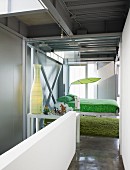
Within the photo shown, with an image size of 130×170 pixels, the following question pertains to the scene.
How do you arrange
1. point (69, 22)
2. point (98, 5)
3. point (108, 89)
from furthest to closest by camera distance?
point (108, 89)
point (69, 22)
point (98, 5)

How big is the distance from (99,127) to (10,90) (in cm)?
277

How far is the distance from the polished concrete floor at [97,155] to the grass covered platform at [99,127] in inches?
12.4

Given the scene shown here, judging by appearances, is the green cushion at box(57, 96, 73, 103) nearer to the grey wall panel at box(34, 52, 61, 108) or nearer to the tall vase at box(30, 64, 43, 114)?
the grey wall panel at box(34, 52, 61, 108)

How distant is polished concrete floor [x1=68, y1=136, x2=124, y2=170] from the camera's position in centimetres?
292

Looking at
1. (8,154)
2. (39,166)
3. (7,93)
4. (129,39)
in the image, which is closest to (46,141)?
(39,166)

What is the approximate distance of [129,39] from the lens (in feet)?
7.64

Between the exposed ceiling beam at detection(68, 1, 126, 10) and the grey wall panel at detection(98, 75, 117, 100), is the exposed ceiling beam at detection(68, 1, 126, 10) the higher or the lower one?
the higher one

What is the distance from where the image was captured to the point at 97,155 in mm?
3359

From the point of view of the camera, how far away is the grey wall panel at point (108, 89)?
759 cm

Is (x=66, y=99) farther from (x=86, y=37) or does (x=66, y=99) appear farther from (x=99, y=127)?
(x=86, y=37)

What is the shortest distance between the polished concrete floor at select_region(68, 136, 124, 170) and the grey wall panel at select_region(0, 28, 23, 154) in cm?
144

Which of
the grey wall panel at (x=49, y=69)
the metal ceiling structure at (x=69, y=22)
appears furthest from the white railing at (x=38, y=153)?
the grey wall panel at (x=49, y=69)

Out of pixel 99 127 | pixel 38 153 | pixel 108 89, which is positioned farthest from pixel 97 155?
pixel 108 89

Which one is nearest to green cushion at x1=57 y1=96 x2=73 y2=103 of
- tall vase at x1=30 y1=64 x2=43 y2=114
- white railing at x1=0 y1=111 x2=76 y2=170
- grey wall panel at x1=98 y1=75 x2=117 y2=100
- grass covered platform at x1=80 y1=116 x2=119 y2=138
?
grass covered platform at x1=80 y1=116 x2=119 y2=138
